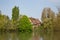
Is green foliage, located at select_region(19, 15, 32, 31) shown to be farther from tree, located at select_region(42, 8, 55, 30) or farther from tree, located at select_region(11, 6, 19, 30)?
tree, located at select_region(42, 8, 55, 30)

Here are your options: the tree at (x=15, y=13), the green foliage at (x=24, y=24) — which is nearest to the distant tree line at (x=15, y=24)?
the green foliage at (x=24, y=24)

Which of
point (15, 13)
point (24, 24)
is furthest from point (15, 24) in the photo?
point (15, 13)

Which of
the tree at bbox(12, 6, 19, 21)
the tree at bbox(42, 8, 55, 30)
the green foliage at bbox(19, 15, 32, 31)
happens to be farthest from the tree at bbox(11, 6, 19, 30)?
the tree at bbox(42, 8, 55, 30)

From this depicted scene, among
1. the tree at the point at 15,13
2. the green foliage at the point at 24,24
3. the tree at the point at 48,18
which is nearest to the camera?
the tree at the point at 48,18

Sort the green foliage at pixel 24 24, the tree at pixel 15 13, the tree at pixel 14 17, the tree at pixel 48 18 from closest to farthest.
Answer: the tree at pixel 48 18 < the green foliage at pixel 24 24 < the tree at pixel 14 17 < the tree at pixel 15 13

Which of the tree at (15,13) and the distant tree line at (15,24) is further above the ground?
the tree at (15,13)

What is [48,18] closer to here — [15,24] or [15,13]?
[15,24]

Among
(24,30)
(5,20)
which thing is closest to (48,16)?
(24,30)

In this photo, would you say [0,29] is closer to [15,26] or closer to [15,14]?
[15,26]

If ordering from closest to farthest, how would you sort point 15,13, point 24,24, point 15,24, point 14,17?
point 24,24 < point 15,24 < point 14,17 < point 15,13

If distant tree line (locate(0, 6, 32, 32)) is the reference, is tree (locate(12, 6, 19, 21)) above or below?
above

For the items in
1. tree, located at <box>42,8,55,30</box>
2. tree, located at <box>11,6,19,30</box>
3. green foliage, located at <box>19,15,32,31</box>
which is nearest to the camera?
tree, located at <box>42,8,55,30</box>

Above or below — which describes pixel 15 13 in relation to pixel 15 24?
above

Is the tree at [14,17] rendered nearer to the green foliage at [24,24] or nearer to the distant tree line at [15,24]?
the distant tree line at [15,24]
